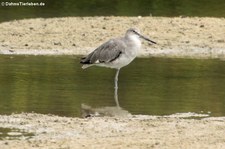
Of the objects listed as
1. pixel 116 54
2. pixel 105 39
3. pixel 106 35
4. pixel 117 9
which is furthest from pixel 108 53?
pixel 117 9

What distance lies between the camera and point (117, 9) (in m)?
23.1

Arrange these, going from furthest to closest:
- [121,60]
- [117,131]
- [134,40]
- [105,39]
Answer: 1. [105,39]
2. [134,40]
3. [121,60]
4. [117,131]

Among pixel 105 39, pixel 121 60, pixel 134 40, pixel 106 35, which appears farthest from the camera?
pixel 106 35

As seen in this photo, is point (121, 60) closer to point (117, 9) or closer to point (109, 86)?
point (109, 86)

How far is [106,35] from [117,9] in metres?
4.57

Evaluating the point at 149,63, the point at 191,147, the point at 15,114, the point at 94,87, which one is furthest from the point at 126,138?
the point at 149,63

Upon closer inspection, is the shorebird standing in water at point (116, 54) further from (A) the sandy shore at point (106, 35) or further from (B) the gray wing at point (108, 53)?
(A) the sandy shore at point (106, 35)

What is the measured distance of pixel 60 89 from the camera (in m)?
13.0

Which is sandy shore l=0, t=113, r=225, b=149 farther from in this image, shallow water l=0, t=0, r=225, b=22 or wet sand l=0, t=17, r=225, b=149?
shallow water l=0, t=0, r=225, b=22

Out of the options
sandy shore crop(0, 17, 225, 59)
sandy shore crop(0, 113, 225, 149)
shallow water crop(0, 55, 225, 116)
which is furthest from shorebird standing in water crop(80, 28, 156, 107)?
sandy shore crop(0, 17, 225, 59)

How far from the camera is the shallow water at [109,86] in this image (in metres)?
11.9

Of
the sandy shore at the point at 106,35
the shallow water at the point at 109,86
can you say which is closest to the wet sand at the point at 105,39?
the sandy shore at the point at 106,35

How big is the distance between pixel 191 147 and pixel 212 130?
1042 millimetres

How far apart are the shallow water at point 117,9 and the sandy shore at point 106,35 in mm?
1630
